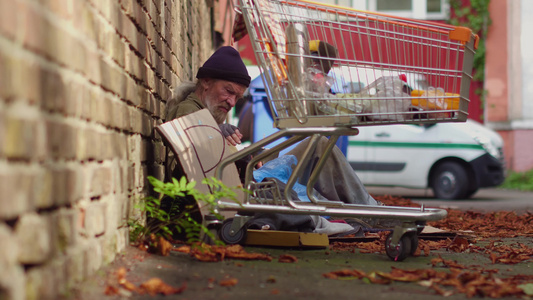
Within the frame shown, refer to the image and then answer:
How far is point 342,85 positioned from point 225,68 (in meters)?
1.27

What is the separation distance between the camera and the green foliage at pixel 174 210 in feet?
10.7

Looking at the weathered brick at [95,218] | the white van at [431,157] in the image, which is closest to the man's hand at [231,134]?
the weathered brick at [95,218]

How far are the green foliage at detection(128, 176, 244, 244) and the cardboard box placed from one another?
1.00 feet

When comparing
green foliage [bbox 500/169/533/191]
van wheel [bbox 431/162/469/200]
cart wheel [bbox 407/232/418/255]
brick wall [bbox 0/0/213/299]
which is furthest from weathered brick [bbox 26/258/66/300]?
green foliage [bbox 500/169/533/191]

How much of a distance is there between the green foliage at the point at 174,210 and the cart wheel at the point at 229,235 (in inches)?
6.5

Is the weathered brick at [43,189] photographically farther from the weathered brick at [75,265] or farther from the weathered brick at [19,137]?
the weathered brick at [75,265]

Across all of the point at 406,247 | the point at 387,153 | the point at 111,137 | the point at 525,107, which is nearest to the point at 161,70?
the point at 111,137

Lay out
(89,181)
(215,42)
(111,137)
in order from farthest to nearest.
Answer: (215,42)
(111,137)
(89,181)

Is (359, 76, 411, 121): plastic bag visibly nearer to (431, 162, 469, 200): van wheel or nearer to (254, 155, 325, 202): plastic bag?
(254, 155, 325, 202): plastic bag

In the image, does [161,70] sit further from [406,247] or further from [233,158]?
[406,247]

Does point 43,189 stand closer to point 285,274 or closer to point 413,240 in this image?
point 285,274

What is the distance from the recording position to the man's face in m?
4.68

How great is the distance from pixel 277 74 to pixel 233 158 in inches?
20.0

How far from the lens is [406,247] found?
3473mm
